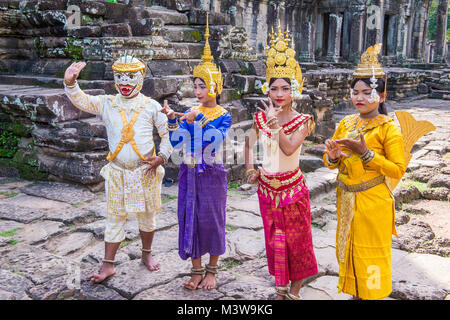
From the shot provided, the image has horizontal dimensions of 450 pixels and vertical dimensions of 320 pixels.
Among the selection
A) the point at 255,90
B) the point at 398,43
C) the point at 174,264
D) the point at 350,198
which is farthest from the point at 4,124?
the point at 398,43

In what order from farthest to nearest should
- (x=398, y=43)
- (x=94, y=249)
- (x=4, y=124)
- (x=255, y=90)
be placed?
(x=398, y=43) < (x=255, y=90) < (x=4, y=124) < (x=94, y=249)

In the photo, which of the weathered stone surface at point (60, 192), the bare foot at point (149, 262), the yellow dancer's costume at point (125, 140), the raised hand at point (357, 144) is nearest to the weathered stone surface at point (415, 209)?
the raised hand at point (357, 144)

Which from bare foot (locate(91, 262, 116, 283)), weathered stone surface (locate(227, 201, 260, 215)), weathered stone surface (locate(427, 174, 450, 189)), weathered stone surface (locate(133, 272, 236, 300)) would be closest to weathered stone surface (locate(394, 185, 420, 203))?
weathered stone surface (locate(427, 174, 450, 189))

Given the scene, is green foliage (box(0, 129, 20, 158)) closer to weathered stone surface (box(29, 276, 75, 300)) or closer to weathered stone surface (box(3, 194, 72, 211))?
weathered stone surface (box(3, 194, 72, 211))

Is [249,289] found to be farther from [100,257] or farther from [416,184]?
[416,184]

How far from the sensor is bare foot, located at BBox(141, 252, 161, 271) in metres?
3.26

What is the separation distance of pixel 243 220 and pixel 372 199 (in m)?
2.02

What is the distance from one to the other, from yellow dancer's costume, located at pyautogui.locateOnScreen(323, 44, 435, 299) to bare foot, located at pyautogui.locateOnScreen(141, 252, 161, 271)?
4.41ft

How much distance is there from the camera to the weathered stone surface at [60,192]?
4.62 metres

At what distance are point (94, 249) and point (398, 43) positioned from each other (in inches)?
963

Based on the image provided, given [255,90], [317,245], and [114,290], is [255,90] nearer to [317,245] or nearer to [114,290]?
[317,245]

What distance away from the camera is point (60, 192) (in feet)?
15.6

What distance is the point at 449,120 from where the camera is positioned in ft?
40.6

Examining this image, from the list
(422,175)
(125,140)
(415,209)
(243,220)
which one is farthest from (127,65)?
(422,175)
